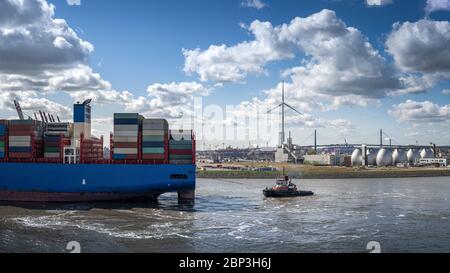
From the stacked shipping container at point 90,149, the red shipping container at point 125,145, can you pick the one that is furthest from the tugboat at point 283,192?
the stacked shipping container at point 90,149

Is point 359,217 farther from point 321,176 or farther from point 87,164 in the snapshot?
point 321,176

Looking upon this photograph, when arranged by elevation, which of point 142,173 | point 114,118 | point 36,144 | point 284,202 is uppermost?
point 114,118

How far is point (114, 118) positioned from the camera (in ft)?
137

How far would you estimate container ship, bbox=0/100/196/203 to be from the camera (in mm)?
40688

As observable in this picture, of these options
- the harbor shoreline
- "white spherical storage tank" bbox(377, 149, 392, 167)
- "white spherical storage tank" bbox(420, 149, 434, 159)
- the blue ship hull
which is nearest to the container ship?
the blue ship hull

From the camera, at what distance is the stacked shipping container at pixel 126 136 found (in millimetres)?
41375

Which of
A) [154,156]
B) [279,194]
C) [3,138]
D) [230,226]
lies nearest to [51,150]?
[3,138]

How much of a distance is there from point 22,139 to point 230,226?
26.7 metres

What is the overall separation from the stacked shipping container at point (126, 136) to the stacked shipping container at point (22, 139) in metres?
9.02

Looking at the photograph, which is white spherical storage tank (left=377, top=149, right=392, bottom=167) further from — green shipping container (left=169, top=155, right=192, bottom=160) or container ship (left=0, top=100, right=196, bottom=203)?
green shipping container (left=169, top=155, right=192, bottom=160)

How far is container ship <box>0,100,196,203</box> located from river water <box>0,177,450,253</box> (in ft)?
6.81

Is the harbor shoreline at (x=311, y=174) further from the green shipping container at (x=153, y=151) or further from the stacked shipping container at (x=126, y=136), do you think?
the stacked shipping container at (x=126, y=136)
